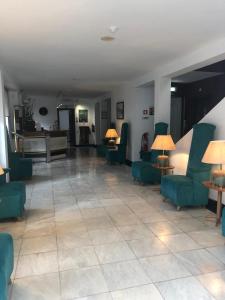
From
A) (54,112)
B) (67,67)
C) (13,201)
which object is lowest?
(13,201)

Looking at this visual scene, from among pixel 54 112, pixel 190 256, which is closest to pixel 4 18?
pixel 190 256

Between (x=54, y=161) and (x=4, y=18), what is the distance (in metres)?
6.34

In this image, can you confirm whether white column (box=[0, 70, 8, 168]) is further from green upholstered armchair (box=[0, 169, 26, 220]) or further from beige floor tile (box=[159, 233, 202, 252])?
beige floor tile (box=[159, 233, 202, 252])

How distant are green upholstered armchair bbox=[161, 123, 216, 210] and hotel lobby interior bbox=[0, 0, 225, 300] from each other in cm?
2

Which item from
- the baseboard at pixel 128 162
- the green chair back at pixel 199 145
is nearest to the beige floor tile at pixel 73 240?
the green chair back at pixel 199 145

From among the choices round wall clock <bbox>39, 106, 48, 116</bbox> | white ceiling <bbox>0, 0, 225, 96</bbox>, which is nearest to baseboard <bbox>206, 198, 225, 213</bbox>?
white ceiling <bbox>0, 0, 225, 96</bbox>

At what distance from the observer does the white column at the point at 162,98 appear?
18.8ft

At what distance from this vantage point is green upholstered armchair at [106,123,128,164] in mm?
7934

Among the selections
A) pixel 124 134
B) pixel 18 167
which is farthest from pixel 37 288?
pixel 124 134

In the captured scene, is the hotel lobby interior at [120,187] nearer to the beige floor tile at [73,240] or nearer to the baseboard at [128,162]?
the beige floor tile at [73,240]

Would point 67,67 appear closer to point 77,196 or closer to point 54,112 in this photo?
point 77,196

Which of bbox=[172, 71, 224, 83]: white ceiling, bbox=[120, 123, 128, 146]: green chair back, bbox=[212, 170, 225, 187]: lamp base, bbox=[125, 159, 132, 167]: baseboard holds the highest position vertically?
bbox=[172, 71, 224, 83]: white ceiling

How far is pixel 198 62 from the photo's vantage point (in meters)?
4.26

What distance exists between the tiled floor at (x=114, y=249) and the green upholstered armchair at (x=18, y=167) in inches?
45.2
